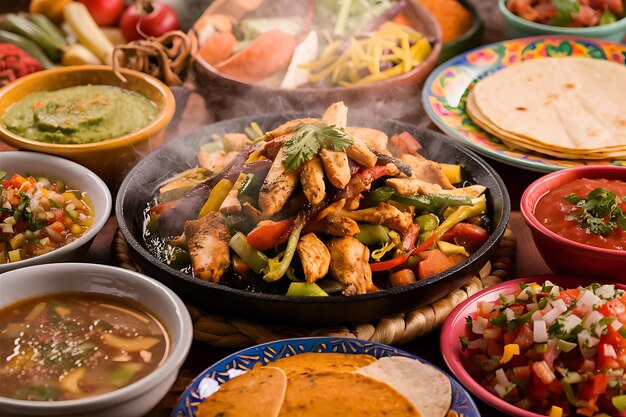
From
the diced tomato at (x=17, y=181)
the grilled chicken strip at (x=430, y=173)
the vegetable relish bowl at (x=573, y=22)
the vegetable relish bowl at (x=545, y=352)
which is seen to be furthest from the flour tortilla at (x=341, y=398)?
the vegetable relish bowl at (x=573, y=22)

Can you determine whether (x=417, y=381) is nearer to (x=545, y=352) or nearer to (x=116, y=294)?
(x=545, y=352)

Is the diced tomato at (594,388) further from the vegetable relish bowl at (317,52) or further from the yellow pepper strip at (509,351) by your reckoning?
the vegetable relish bowl at (317,52)

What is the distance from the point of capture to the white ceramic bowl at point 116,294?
242cm

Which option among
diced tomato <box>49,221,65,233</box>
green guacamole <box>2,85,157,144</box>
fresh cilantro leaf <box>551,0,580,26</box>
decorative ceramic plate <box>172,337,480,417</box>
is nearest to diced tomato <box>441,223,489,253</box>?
decorative ceramic plate <box>172,337,480,417</box>

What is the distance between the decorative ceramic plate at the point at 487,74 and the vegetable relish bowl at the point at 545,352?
4.61 feet

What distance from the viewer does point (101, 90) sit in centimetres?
493

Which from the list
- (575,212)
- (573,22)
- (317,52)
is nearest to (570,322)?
(575,212)

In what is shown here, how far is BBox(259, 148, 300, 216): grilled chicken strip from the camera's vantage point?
3168 mm

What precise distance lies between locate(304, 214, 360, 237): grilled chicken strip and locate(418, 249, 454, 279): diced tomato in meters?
0.32

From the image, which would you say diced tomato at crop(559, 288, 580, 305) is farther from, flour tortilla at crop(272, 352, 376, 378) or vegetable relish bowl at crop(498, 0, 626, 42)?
vegetable relish bowl at crop(498, 0, 626, 42)

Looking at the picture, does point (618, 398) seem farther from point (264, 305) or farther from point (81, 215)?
point (81, 215)

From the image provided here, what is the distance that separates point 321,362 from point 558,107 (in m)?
2.80

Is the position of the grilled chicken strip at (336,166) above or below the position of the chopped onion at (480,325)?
above

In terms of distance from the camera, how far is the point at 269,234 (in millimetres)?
3219
